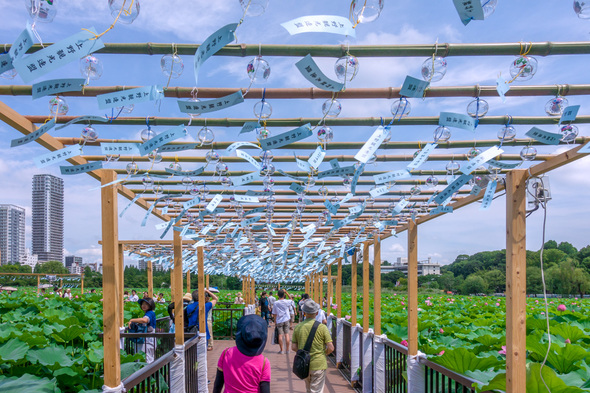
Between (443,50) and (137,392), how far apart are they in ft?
13.8

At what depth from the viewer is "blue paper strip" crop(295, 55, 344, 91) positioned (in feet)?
7.78

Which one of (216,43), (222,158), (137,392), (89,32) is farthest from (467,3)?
(137,392)

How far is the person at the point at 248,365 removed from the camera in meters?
3.65

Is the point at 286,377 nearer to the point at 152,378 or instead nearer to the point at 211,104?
the point at 152,378

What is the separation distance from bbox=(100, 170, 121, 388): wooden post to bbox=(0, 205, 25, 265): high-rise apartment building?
12112 cm

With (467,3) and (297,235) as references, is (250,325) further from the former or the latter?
(297,235)

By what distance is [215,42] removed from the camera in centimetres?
224

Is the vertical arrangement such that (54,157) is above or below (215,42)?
below

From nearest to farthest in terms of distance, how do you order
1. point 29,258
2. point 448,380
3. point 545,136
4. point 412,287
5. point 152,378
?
point 545,136, point 448,380, point 152,378, point 412,287, point 29,258

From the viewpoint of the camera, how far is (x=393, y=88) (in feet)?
10.6

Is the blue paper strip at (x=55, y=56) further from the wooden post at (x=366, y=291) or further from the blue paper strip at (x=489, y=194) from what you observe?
the wooden post at (x=366, y=291)

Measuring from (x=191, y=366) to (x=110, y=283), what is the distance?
3.56 metres

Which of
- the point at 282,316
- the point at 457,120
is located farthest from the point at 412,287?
the point at 282,316

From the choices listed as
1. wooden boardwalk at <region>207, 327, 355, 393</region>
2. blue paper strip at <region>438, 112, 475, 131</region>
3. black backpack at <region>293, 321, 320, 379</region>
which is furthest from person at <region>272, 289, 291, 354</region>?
blue paper strip at <region>438, 112, 475, 131</region>
